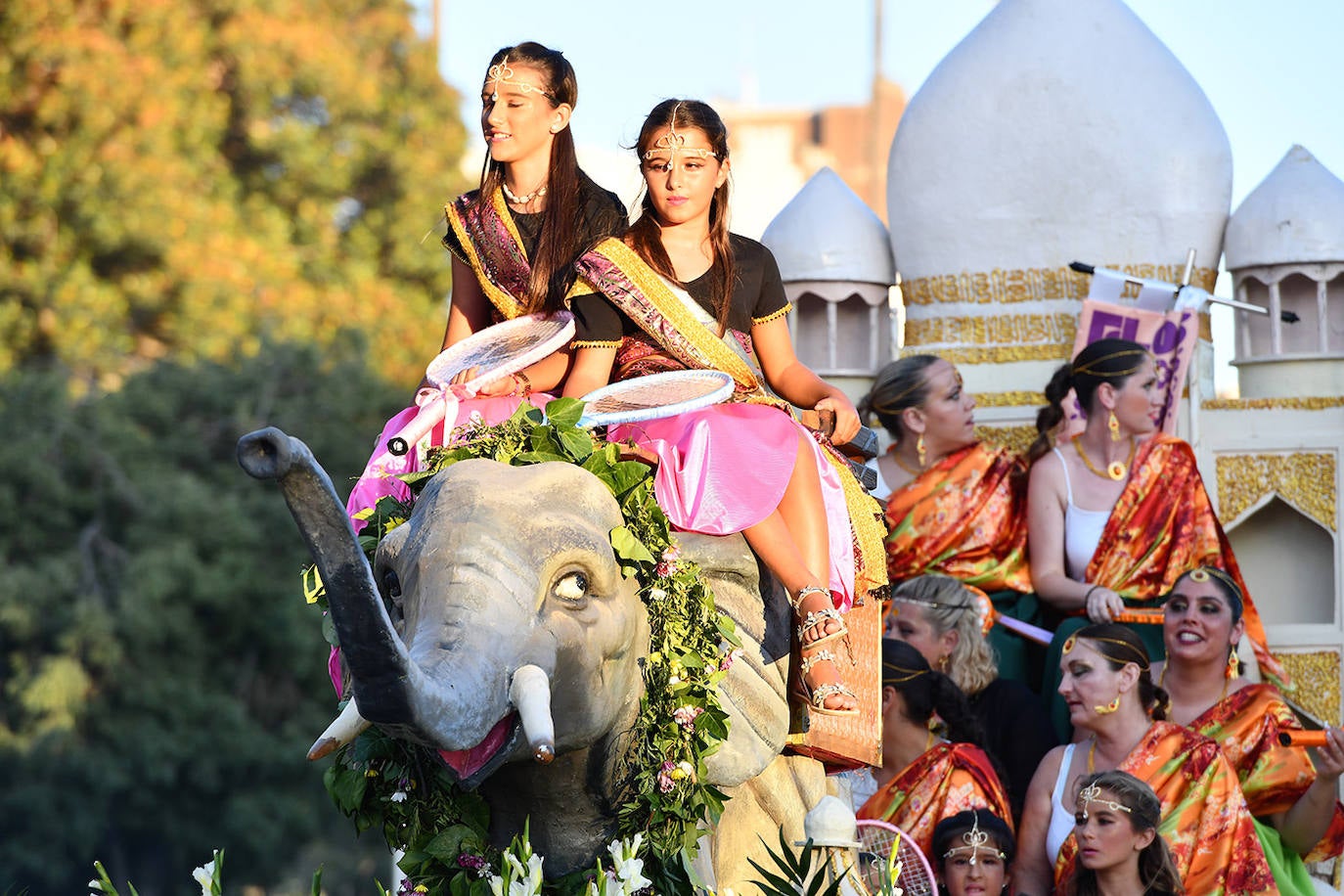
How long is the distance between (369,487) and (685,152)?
39.8 inches

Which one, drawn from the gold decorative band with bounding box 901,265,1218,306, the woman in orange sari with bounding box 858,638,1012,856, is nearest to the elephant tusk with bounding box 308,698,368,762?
the woman in orange sari with bounding box 858,638,1012,856

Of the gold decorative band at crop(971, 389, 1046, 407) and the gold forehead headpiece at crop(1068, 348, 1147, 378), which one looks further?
the gold decorative band at crop(971, 389, 1046, 407)

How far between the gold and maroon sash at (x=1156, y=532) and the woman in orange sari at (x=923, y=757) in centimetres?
104

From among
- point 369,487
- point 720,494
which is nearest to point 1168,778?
point 720,494

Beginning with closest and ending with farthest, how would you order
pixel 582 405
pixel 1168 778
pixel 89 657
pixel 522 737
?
1. pixel 522 737
2. pixel 582 405
3. pixel 1168 778
4. pixel 89 657

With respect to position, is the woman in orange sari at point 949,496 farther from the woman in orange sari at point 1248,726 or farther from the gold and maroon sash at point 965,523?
the woman in orange sari at point 1248,726

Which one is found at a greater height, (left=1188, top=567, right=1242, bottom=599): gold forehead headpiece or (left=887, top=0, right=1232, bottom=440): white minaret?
(left=887, top=0, right=1232, bottom=440): white minaret

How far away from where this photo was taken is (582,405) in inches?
177

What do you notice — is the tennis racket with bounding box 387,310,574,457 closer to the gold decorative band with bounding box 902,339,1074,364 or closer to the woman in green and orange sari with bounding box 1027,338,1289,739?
the woman in green and orange sari with bounding box 1027,338,1289,739

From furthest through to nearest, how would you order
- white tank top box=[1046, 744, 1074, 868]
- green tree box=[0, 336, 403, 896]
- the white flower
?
green tree box=[0, 336, 403, 896] < white tank top box=[1046, 744, 1074, 868] < the white flower

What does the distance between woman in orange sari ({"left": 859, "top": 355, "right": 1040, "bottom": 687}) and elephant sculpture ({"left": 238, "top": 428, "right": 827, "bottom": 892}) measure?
112 inches

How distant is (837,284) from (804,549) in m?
3.87

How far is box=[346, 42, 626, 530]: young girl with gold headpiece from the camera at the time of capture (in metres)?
5.14

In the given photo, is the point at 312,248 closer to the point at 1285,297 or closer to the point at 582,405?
the point at 1285,297
